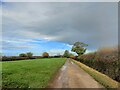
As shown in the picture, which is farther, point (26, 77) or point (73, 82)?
point (26, 77)

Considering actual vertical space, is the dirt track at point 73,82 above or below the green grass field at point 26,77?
below

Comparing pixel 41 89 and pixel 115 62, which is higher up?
pixel 115 62

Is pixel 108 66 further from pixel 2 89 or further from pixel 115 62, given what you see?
pixel 2 89

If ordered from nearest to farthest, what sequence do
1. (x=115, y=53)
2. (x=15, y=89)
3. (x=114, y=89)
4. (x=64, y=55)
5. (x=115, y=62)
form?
(x=15, y=89) → (x=114, y=89) → (x=115, y=62) → (x=115, y=53) → (x=64, y=55)

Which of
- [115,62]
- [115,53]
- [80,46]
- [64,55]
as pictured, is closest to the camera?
[115,62]

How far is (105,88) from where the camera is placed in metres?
12.0

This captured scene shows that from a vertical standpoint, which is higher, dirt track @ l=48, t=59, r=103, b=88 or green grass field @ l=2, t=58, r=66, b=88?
green grass field @ l=2, t=58, r=66, b=88

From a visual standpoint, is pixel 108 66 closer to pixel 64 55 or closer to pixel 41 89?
pixel 41 89

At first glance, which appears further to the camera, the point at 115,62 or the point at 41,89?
the point at 115,62

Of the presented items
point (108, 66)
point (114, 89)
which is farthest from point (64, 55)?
A: point (114, 89)

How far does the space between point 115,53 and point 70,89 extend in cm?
1026

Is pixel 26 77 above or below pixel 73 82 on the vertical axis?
above

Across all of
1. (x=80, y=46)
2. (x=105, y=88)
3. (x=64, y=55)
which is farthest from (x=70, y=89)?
(x=64, y=55)

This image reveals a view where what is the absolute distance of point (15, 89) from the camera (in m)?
10.9
